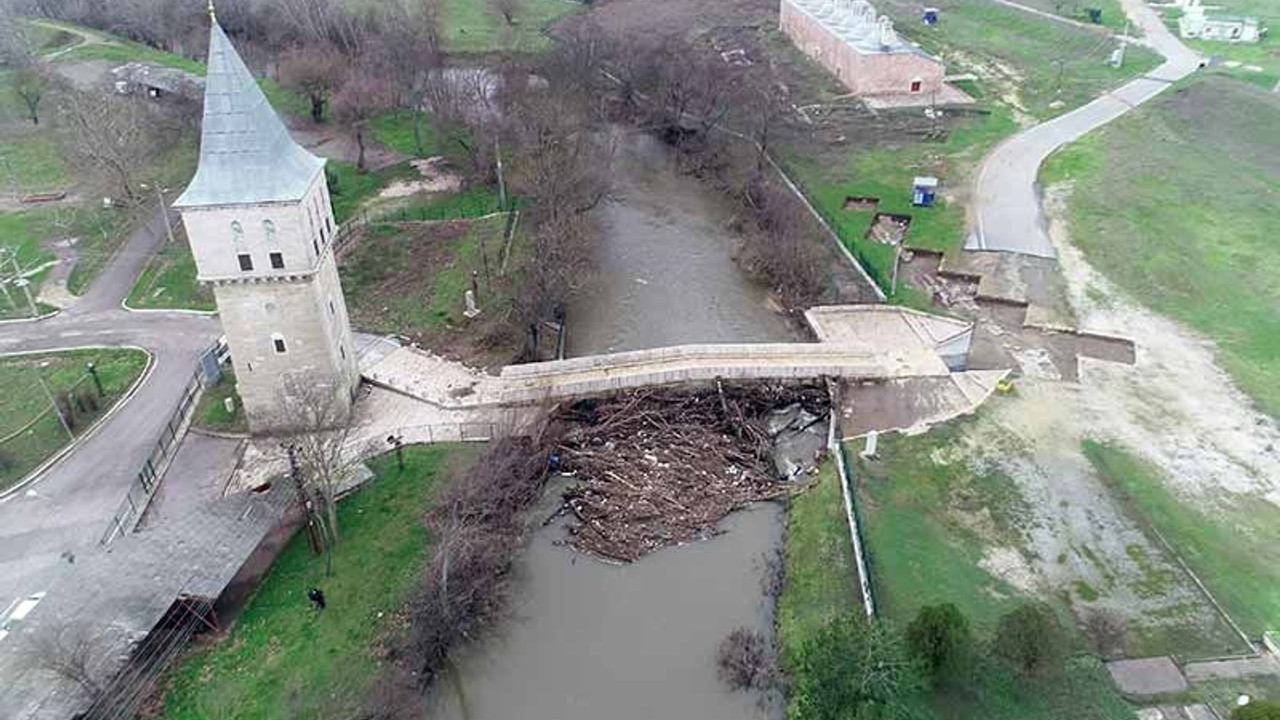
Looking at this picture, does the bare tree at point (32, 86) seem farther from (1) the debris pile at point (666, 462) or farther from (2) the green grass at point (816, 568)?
(2) the green grass at point (816, 568)

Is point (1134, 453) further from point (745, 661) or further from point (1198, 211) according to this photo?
point (1198, 211)

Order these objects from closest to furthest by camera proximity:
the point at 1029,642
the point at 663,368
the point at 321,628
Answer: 1. the point at 1029,642
2. the point at 321,628
3. the point at 663,368

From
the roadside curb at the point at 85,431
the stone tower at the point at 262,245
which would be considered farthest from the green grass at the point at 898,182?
the roadside curb at the point at 85,431

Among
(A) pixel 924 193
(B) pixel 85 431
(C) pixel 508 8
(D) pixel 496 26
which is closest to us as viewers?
(B) pixel 85 431

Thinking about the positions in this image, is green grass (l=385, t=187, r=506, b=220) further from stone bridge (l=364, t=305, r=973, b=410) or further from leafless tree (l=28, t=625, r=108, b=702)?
leafless tree (l=28, t=625, r=108, b=702)

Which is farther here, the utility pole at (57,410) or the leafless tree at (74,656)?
the utility pole at (57,410)

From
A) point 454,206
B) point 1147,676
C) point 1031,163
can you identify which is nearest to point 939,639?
point 1147,676

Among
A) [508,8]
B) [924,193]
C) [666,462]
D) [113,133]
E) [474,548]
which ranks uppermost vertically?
[113,133]
